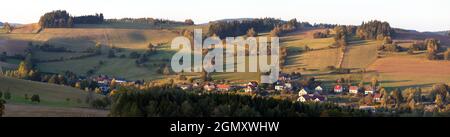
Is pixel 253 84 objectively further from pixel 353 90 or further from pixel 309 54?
pixel 309 54

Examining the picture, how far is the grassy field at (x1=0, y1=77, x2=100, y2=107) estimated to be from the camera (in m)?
64.1

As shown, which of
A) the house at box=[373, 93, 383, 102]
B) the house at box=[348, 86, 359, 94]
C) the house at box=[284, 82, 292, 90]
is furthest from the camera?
the house at box=[284, 82, 292, 90]

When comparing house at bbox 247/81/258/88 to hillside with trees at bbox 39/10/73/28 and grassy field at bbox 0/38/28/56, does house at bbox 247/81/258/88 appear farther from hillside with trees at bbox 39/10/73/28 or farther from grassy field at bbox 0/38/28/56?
hillside with trees at bbox 39/10/73/28

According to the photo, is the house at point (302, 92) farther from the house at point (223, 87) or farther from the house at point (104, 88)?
the house at point (104, 88)

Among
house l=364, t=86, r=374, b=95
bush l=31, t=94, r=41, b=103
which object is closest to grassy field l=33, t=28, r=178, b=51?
house l=364, t=86, r=374, b=95

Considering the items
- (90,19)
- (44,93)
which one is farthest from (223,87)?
(90,19)

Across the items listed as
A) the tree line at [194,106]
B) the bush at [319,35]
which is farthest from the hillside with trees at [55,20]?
the tree line at [194,106]

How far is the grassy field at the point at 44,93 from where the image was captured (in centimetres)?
6412
